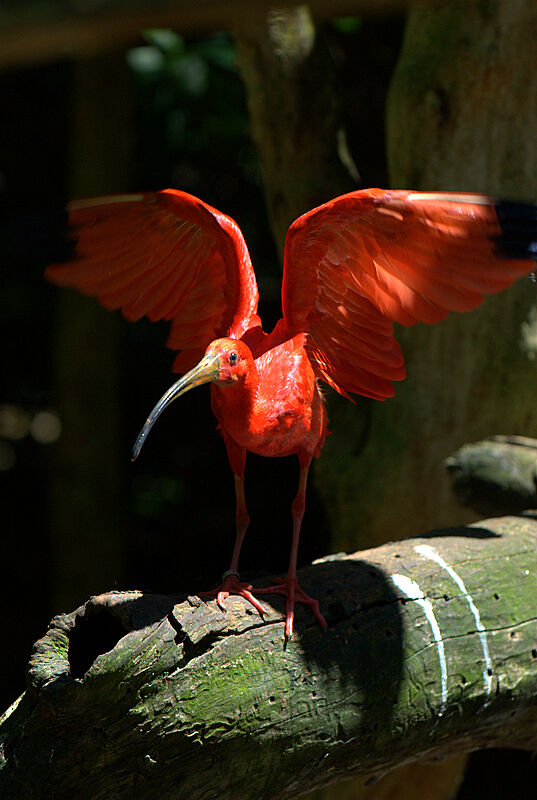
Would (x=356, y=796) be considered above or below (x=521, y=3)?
below

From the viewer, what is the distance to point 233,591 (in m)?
2.88

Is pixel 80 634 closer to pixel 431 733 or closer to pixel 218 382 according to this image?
pixel 218 382

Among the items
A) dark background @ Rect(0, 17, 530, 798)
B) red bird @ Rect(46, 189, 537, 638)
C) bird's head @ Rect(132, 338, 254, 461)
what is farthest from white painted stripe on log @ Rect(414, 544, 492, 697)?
dark background @ Rect(0, 17, 530, 798)

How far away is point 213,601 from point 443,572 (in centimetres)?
87

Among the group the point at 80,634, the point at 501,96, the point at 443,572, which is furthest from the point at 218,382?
the point at 501,96

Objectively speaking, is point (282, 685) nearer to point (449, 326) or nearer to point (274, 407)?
point (274, 407)

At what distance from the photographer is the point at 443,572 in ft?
10.4

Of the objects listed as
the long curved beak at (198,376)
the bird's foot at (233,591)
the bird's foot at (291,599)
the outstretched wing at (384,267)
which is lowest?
the bird's foot at (291,599)

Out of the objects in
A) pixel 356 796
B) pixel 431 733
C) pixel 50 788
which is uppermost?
pixel 50 788

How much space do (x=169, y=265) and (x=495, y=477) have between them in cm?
164

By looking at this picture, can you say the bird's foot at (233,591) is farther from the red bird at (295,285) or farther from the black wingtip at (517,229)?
the black wingtip at (517,229)

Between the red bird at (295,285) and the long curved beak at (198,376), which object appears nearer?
the long curved beak at (198,376)

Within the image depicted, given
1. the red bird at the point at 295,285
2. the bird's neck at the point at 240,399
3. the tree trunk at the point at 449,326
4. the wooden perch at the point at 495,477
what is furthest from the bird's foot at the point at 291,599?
the tree trunk at the point at 449,326

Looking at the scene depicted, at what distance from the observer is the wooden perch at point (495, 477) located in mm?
3824
